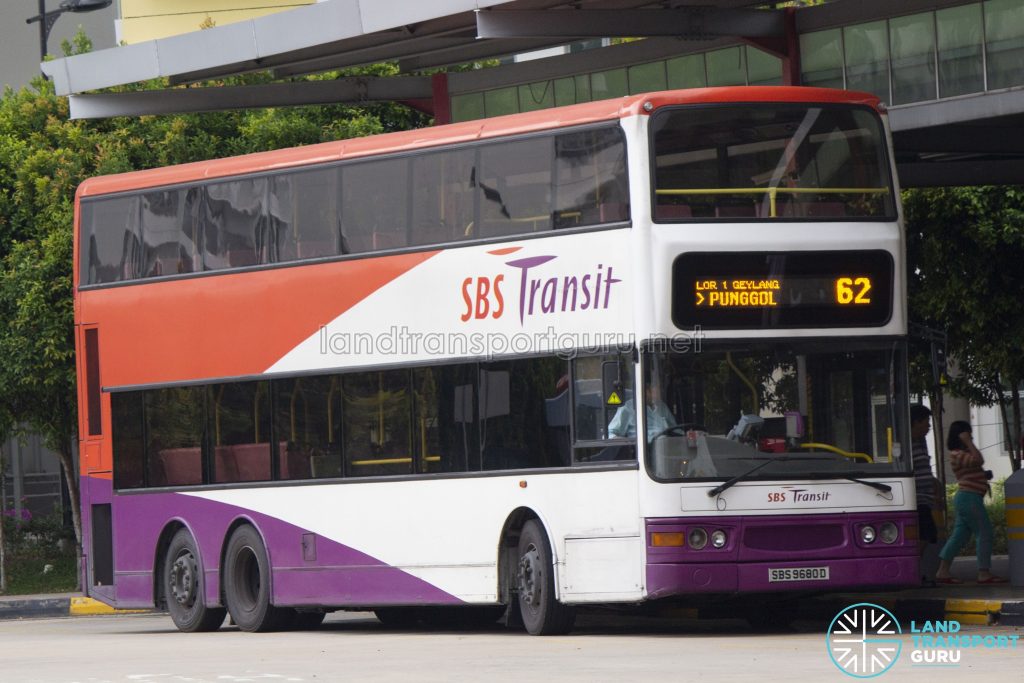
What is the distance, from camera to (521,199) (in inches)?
666

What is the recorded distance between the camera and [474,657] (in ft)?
47.0

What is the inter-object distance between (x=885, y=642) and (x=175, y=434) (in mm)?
8531

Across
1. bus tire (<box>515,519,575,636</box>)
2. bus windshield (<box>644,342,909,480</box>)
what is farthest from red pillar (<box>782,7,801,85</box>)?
bus tire (<box>515,519,575,636</box>)

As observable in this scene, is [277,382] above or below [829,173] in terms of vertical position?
below

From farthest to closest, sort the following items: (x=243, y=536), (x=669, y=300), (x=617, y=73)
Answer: (x=617, y=73) → (x=243, y=536) → (x=669, y=300)

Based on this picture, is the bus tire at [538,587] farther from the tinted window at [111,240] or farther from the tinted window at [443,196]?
the tinted window at [111,240]

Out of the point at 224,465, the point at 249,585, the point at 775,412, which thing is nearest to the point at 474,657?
the point at 775,412

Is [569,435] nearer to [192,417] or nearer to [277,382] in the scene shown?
[277,382]

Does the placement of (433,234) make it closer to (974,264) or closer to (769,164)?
(769,164)

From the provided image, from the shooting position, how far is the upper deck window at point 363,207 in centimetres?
1644

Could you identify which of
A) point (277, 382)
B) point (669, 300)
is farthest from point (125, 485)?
point (669, 300)

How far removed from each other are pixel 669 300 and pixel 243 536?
6084 millimetres

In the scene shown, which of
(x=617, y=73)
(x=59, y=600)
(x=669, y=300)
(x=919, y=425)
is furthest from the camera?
(x=59, y=600)

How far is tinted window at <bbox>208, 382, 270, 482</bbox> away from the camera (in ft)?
63.7
